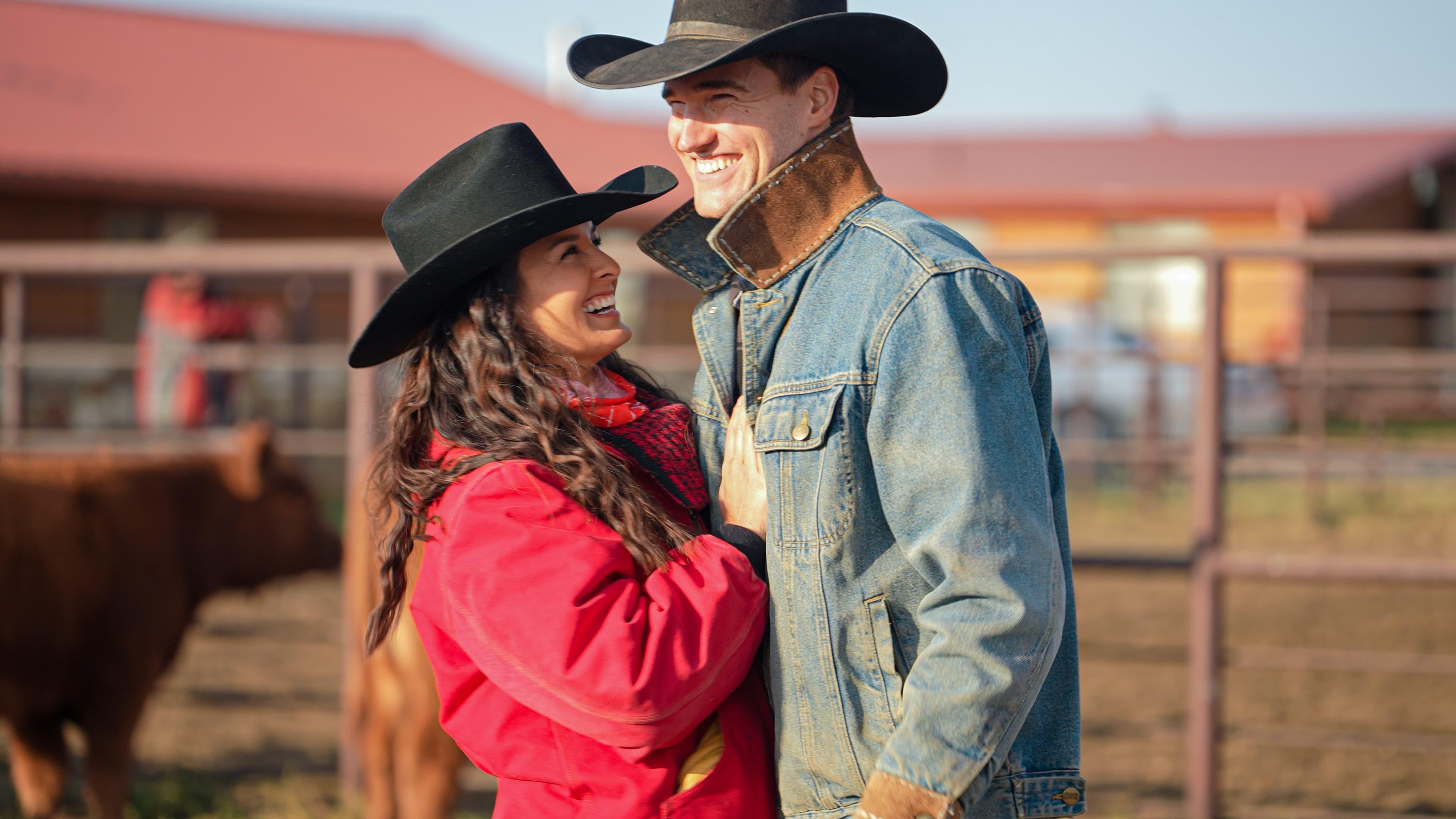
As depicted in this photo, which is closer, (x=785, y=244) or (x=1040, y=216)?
(x=785, y=244)

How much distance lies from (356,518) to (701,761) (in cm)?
257

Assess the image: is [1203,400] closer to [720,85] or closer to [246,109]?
[720,85]

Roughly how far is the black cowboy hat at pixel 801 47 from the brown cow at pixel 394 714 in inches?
70.8

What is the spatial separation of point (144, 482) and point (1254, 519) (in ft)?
26.0

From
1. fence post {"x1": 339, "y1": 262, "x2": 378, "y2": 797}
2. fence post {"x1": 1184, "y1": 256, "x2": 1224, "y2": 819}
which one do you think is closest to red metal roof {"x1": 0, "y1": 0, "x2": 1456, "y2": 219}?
fence post {"x1": 339, "y1": 262, "x2": 378, "y2": 797}

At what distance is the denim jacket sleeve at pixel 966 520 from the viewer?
1278 millimetres

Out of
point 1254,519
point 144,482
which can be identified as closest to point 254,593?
point 144,482

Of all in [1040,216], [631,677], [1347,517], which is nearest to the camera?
[631,677]

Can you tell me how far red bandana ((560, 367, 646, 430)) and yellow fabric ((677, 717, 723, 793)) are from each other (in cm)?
44

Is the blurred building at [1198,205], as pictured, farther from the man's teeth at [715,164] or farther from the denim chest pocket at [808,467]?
the denim chest pocket at [808,467]

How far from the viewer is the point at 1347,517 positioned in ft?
29.7

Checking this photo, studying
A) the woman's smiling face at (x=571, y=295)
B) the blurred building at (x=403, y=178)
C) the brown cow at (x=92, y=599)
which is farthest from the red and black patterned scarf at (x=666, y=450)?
the blurred building at (x=403, y=178)

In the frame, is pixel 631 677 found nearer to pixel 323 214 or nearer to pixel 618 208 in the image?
pixel 618 208

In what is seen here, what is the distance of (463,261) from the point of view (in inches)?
62.0
